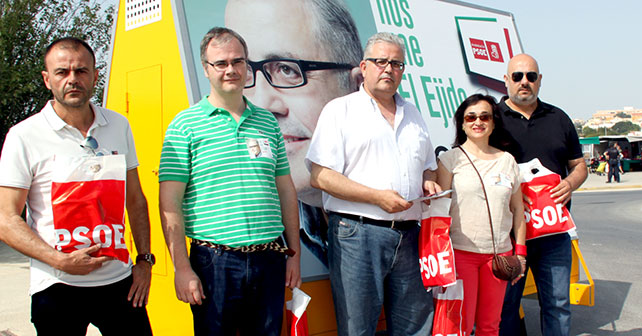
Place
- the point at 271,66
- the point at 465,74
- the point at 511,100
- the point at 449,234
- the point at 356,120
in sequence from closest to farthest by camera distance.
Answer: the point at 356,120 < the point at 449,234 < the point at 271,66 < the point at 511,100 < the point at 465,74

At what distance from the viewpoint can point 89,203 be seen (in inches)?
78.5

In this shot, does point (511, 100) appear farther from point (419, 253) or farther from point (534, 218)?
point (419, 253)

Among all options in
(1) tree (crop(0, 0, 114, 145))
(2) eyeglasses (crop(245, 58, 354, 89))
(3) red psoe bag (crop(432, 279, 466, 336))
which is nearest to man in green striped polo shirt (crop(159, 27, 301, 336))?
(2) eyeglasses (crop(245, 58, 354, 89))

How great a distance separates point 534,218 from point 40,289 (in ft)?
8.60

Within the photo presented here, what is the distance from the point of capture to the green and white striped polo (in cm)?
220

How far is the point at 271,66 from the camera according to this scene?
3.15 m

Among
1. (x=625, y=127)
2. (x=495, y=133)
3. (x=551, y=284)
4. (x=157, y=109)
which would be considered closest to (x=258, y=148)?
(x=157, y=109)

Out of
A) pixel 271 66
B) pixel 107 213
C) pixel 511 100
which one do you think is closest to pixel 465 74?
pixel 511 100

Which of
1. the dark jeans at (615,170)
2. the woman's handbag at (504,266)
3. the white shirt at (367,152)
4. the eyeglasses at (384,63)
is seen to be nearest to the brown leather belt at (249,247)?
the white shirt at (367,152)

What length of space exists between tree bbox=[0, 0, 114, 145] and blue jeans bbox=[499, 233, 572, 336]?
7.67 metres

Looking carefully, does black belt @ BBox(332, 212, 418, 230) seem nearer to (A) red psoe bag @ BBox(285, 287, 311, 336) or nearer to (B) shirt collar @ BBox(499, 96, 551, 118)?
(A) red psoe bag @ BBox(285, 287, 311, 336)

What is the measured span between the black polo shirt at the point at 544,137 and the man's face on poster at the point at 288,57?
120cm

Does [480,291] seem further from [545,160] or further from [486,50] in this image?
[486,50]

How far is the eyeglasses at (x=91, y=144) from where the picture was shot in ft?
6.85
